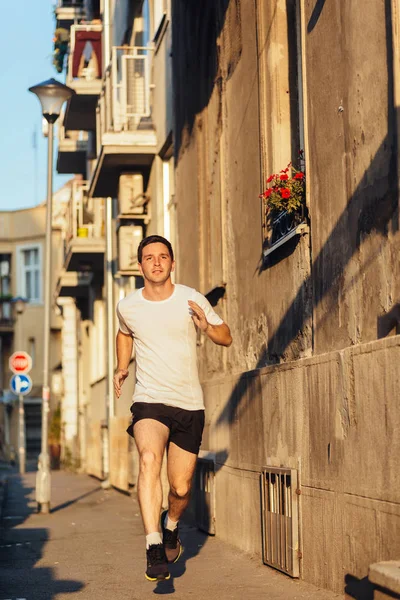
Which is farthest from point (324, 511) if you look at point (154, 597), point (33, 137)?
point (33, 137)

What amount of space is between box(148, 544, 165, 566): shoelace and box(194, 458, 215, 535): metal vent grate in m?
4.55

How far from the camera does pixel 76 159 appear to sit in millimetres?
31000

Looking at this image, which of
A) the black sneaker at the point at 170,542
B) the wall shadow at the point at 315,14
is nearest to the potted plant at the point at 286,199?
the wall shadow at the point at 315,14

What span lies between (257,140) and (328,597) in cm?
437

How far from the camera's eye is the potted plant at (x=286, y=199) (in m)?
8.52

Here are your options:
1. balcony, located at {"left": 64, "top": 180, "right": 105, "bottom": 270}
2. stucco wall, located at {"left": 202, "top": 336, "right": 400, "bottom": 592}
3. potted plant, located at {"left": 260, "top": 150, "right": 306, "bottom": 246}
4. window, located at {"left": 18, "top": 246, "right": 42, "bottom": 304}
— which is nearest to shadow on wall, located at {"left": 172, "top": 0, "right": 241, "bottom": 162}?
potted plant, located at {"left": 260, "top": 150, "right": 306, "bottom": 246}

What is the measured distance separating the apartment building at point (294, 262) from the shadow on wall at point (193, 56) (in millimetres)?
31

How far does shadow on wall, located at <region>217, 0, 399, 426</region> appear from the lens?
630cm

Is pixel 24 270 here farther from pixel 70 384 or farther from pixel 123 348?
pixel 123 348

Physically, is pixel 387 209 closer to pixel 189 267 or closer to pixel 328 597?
pixel 328 597

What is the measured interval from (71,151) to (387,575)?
2564cm

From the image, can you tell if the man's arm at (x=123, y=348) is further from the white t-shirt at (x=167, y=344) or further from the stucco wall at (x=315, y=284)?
the stucco wall at (x=315, y=284)

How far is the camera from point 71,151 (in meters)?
29.9

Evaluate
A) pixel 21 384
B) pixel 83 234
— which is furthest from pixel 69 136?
pixel 21 384
